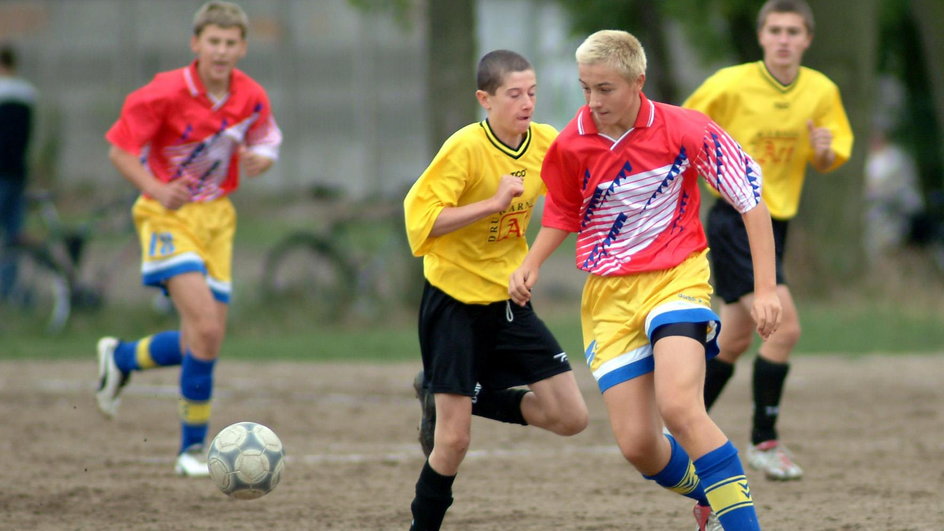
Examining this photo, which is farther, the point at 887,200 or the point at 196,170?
the point at 887,200

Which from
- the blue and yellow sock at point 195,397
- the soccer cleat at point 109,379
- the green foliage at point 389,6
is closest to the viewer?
the blue and yellow sock at point 195,397

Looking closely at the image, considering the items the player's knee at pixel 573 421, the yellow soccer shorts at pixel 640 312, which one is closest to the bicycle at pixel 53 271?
the player's knee at pixel 573 421

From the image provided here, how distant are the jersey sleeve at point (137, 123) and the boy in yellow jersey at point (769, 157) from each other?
2.84m

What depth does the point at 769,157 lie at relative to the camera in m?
6.92

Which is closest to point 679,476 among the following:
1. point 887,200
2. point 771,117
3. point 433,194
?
point 433,194

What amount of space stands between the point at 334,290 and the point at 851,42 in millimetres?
6283

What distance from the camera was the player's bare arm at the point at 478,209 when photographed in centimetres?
512

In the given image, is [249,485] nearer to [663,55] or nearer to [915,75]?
[663,55]

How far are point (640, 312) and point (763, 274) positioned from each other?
48 centimetres

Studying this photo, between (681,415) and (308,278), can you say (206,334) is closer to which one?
(681,415)

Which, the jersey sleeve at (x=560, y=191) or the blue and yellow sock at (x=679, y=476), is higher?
the jersey sleeve at (x=560, y=191)

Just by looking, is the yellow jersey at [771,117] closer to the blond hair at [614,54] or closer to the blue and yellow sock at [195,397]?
the blond hair at [614,54]

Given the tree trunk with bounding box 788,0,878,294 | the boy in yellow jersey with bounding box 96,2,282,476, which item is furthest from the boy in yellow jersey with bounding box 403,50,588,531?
the tree trunk with bounding box 788,0,878,294

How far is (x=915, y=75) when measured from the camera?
66.3ft
